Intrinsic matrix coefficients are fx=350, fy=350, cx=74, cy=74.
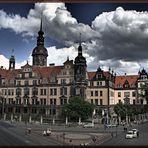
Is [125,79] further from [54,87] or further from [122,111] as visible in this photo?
[122,111]

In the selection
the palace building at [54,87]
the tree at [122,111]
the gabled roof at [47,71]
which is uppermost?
the gabled roof at [47,71]

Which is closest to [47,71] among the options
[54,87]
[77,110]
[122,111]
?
[54,87]

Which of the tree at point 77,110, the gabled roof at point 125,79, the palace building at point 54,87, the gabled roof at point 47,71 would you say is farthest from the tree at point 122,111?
the gabled roof at point 125,79

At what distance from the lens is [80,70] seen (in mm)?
50531

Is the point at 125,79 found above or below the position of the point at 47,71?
below

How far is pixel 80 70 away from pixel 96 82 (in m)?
4.66

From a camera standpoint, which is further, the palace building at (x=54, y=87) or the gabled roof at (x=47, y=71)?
the gabled roof at (x=47, y=71)

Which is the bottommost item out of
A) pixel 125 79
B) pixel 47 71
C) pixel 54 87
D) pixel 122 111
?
pixel 122 111

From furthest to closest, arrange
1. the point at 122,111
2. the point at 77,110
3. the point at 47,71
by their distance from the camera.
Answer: the point at 47,71 → the point at 122,111 → the point at 77,110

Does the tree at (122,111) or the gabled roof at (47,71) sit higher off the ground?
the gabled roof at (47,71)

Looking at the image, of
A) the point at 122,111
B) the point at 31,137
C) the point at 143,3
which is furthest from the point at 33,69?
the point at 143,3

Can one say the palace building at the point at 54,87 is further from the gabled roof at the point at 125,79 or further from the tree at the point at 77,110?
the tree at the point at 77,110

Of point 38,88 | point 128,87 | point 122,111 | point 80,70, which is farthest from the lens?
point 128,87

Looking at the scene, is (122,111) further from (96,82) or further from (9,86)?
(9,86)
